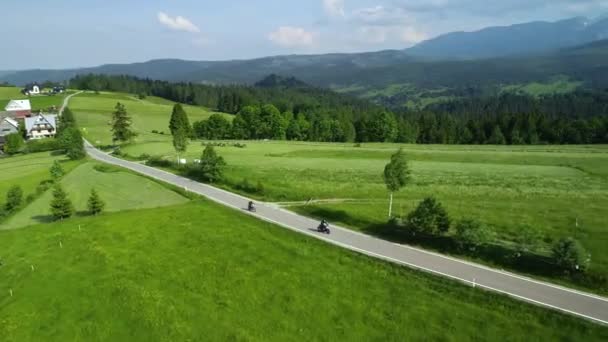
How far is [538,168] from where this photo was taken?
68000 mm

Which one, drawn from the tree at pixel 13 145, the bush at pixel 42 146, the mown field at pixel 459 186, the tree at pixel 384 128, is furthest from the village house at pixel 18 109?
the tree at pixel 384 128

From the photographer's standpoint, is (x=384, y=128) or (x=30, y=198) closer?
(x=30, y=198)

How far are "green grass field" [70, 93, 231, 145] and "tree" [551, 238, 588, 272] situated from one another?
97890mm

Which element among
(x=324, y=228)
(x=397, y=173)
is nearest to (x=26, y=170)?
(x=324, y=228)

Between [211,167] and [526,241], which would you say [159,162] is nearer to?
[211,167]

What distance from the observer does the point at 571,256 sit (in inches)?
1086

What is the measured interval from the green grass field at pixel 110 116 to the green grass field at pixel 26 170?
20114 millimetres

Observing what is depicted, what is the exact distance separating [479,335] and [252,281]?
15.0 m

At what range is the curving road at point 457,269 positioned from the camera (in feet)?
81.9

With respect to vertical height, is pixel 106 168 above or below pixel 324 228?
above

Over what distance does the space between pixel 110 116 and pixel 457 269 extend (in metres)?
152

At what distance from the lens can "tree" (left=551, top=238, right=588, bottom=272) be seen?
27562 millimetres

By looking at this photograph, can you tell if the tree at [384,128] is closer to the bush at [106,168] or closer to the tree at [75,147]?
the bush at [106,168]

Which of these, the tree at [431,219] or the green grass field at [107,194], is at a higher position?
the tree at [431,219]
